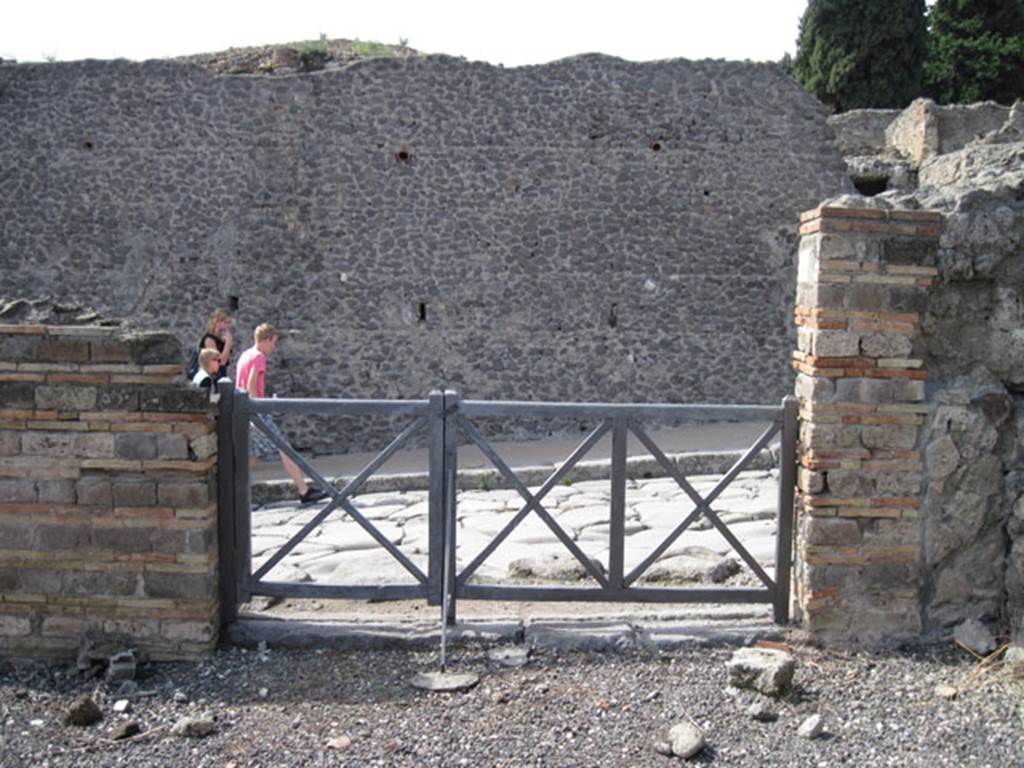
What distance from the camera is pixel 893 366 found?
396 centimetres

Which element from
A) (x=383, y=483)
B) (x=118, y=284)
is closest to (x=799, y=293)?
(x=383, y=483)

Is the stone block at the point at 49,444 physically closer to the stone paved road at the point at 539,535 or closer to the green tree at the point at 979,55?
the stone paved road at the point at 539,535

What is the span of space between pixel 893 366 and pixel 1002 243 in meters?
0.70

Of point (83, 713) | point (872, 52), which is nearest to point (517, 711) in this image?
point (83, 713)

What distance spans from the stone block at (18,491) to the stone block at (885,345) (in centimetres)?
360

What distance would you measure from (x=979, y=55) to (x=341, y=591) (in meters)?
23.0

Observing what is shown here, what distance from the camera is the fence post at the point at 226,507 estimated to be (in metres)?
4.09

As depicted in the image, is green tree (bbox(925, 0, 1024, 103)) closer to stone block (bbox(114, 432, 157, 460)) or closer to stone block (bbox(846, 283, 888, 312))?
stone block (bbox(846, 283, 888, 312))

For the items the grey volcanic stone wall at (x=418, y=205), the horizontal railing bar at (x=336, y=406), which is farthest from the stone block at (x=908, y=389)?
the grey volcanic stone wall at (x=418, y=205)

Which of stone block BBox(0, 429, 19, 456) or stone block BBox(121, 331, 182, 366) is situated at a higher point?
stone block BBox(121, 331, 182, 366)

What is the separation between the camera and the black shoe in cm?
666

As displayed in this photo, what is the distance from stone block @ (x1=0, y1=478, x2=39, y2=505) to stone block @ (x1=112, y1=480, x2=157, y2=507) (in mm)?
352

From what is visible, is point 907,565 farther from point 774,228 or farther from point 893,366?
point 774,228

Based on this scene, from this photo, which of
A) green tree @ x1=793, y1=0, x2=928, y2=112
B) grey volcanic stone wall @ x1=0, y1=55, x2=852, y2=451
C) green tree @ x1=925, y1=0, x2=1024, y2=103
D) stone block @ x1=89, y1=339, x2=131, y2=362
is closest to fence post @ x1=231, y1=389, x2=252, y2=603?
stone block @ x1=89, y1=339, x2=131, y2=362
